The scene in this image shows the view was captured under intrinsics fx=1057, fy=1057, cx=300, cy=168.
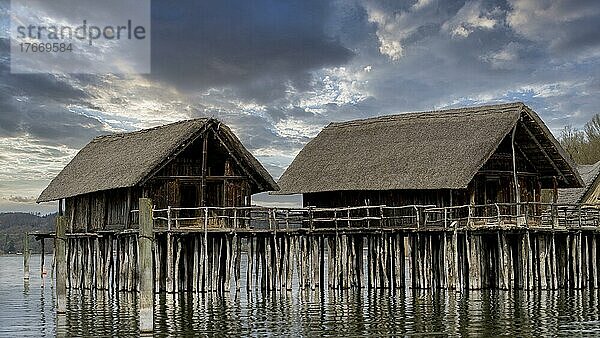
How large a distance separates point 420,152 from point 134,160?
11.2 m

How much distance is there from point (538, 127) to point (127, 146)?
16.7m

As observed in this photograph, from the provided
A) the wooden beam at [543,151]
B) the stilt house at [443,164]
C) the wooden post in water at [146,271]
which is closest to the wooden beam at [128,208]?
the stilt house at [443,164]

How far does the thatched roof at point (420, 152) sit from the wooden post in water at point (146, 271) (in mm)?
15117

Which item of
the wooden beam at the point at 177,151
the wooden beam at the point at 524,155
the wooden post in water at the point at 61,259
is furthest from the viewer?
the wooden beam at the point at 524,155

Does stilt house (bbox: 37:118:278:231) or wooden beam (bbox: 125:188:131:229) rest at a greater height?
stilt house (bbox: 37:118:278:231)

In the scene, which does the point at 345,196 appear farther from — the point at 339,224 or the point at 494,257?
the point at 494,257

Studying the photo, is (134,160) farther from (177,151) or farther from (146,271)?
(146,271)

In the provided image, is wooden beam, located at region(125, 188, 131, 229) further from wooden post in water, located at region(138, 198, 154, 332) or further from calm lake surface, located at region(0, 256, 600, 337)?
wooden post in water, located at region(138, 198, 154, 332)

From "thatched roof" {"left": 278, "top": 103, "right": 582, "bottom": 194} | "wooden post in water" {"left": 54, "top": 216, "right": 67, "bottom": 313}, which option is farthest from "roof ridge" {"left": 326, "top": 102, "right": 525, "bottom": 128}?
"wooden post in water" {"left": 54, "top": 216, "right": 67, "bottom": 313}

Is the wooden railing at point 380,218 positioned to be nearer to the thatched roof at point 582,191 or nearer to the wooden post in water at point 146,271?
the wooden post in water at point 146,271

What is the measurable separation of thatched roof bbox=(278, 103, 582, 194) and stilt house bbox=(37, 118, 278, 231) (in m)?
3.90

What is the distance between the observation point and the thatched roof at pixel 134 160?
127 ft

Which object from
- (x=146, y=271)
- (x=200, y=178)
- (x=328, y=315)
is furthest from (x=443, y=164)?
(x=146, y=271)

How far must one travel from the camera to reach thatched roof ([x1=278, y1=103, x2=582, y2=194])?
3966cm
